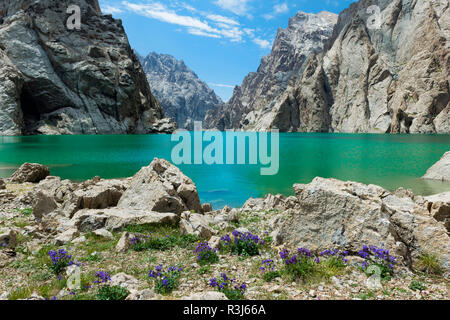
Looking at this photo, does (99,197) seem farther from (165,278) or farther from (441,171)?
(441,171)

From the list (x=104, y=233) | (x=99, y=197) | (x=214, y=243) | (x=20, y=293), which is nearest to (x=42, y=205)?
(x=99, y=197)

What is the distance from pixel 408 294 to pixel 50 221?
41.9 ft

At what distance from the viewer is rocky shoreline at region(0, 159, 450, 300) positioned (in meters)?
6.43

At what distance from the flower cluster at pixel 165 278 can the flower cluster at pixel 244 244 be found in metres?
2.00

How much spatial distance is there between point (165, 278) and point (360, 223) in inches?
225

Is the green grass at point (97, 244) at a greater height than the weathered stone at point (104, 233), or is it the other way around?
the weathered stone at point (104, 233)

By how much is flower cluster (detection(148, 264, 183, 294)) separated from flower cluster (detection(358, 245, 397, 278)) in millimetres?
4937

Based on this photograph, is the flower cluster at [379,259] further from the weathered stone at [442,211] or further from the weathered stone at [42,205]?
→ the weathered stone at [42,205]

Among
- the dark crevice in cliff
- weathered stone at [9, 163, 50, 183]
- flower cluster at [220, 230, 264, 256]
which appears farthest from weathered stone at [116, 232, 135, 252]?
the dark crevice in cliff

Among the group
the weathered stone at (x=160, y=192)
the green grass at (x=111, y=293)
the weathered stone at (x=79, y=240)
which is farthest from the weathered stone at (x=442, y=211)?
the weathered stone at (x=79, y=240)

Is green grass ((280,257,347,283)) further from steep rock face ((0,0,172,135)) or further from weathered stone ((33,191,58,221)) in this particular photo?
steep rock face ((0,0,172,135))

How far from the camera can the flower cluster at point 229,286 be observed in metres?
6.05

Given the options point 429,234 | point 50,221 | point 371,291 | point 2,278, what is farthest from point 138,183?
point 429,234

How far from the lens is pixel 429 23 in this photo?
628 feet
